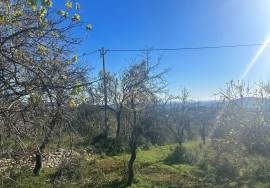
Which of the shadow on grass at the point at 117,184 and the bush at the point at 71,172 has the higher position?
the bush at the point at 71,172

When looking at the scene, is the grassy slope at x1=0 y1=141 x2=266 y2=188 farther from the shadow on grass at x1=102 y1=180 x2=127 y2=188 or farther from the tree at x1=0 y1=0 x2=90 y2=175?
the tree at x1=0 y1=0 x2=90 y2=175

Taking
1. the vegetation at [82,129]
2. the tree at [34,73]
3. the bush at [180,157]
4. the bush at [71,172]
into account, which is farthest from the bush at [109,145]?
the tree at [34,73]

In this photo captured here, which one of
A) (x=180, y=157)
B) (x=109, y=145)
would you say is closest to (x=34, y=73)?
(x=180, y=157)

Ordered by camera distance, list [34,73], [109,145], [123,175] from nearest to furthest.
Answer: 1. [34,73]
2. [123,175]
3. [109,145]

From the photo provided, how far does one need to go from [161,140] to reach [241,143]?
19731mm

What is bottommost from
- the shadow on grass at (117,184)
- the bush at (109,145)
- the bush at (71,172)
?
the shadow on grass at (117,184)

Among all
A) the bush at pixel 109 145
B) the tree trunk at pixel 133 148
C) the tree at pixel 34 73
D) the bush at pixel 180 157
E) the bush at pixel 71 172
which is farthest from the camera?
the bush at pixel 109 145

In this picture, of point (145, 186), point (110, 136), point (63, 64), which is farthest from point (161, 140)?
point (63, 64)

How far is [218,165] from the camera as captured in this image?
2188cm

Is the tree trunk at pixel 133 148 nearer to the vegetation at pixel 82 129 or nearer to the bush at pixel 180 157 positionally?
the vegetation at pixel 82 129

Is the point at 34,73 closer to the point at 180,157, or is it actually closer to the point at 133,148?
the point at 133,148

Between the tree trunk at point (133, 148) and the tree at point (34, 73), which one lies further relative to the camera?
the tree trunk at point (133, 148)

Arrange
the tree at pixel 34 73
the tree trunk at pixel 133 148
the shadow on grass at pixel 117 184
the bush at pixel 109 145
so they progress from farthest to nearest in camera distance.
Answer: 1. the bush at pixel 109 145
2. the tree trunk at pixel 133 148
3. the shadow on grass at pixel 117 184
4. the tree at pixel 34 73

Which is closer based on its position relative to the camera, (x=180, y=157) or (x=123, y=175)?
(x=123, y=175)
